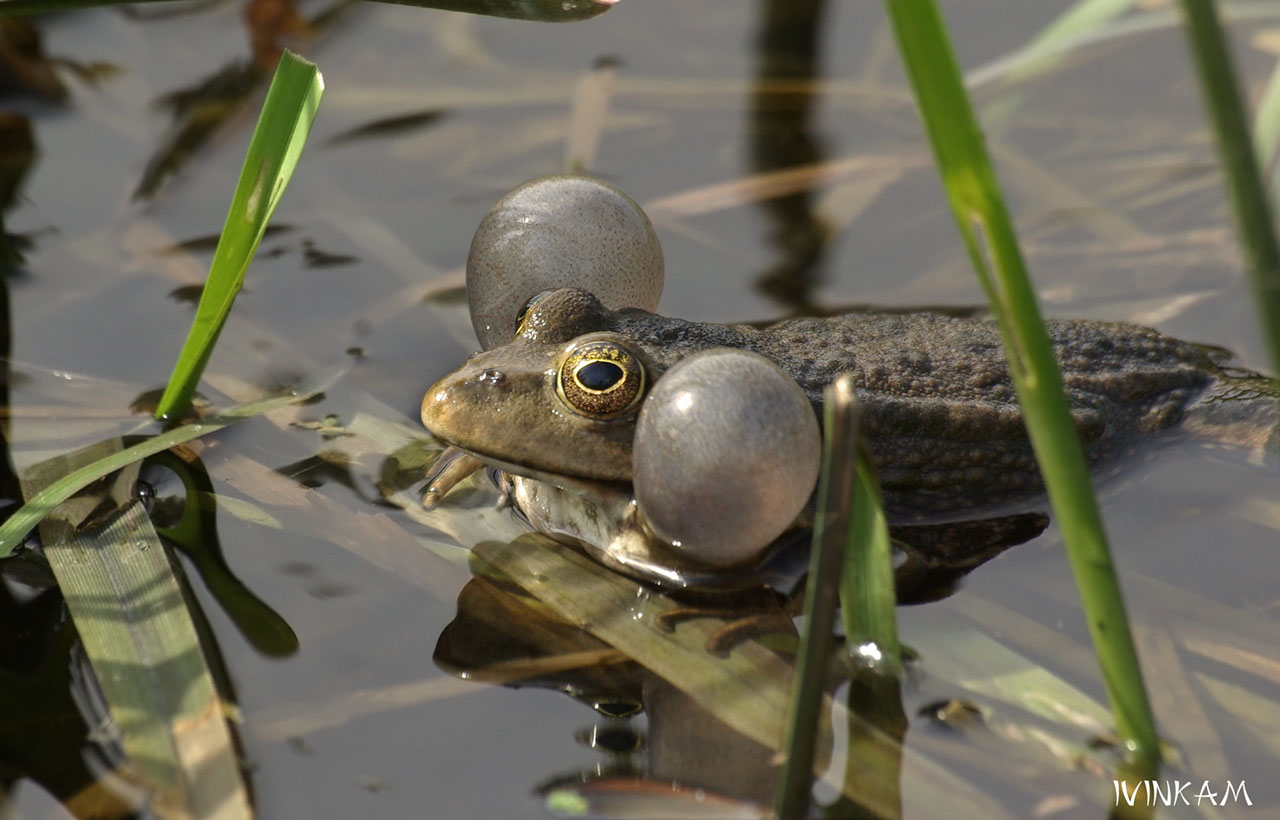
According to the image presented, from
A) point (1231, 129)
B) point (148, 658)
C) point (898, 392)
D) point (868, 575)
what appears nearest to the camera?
point (1231, 129)

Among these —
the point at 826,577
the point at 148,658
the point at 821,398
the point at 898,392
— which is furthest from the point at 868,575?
the point at 148,658

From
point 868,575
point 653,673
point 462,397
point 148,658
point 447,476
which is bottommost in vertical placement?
point 148,658

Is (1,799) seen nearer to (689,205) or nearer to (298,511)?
(298,511)

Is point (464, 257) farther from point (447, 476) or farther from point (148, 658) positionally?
point (148, 658)

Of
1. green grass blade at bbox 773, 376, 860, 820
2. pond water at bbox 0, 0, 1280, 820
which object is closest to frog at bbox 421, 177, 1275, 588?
pond water at bbox 0, 0, 1280, 820

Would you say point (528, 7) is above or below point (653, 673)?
above

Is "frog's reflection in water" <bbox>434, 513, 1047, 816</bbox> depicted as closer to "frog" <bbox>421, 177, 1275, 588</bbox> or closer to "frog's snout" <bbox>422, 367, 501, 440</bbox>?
"frog" <bbox>421, 177, 1275, 588</bbox>

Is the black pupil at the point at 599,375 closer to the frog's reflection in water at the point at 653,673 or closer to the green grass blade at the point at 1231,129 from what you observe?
the frog's reflection in water at the point at 653,673

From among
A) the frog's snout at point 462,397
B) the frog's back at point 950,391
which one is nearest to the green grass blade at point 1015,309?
the frog's back at point 950,391
